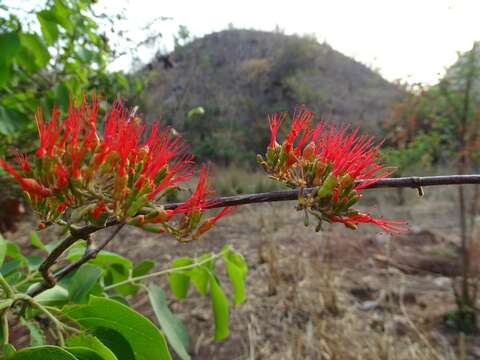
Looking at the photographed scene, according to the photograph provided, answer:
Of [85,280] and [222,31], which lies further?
[222,31]

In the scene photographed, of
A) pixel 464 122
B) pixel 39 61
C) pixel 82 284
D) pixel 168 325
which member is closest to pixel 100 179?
pixel 82 284

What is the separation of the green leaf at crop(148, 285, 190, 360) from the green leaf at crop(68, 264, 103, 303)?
0.18m

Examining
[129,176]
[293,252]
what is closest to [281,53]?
[293,252]

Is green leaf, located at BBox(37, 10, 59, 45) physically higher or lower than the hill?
lower

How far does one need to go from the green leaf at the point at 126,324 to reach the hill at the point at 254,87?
926cm

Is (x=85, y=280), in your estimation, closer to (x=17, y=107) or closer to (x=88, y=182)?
(x=88, y=182)

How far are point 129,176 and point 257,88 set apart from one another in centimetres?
1458

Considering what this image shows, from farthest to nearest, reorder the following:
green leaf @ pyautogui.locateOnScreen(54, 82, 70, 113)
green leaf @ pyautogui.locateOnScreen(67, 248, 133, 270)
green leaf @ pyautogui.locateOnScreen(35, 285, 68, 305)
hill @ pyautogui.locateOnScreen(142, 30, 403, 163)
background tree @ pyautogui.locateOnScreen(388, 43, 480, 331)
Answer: hill @ pyautogui.locateOnScreen(142, 30, 403, 163), background tree @ pyautogui.locateOnScreen(388, 43, 480, 331), green leaf @ pyautogui.locateOnScreen(54, 82, 70, 113), green leaf @ pyautogui.locateOnScreen(67, 248, 133, 270), green leaf @ pyautogui.locateOnScreen(35, 285, 68, 305)

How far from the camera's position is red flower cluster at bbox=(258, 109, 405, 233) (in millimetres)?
569

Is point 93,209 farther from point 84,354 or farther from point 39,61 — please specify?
point 39,61

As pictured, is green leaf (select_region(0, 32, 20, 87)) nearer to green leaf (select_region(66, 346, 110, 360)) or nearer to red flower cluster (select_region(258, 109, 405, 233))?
red flower cluster (select_region(258, 109, 405, 233))

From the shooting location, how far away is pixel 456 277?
3277 millimetres

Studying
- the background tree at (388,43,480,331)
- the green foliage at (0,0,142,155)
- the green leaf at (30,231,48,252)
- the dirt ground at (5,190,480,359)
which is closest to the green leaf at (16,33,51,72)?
the green foliage at (0,0,142,155)

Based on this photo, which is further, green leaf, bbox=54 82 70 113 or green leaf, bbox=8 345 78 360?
green leaf, bbox=54 82 70 113
